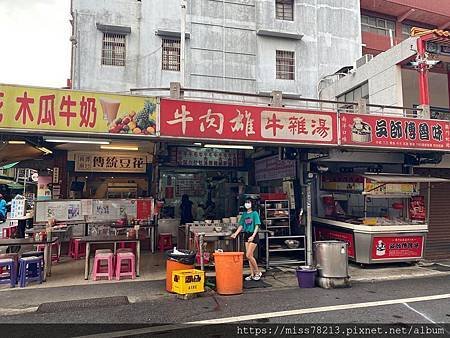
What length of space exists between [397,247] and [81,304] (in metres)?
8.65

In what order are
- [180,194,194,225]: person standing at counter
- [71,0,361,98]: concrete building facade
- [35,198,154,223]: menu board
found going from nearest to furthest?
1. [35,198,154,223]: menu board
2. [180,194,194,225]: person standing at counter
3. [71,0,361,98]: concrete building facade

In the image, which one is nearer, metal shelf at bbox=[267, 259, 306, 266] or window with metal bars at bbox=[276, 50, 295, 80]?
metal shelf at bbox=[267, 259, 306, 266]

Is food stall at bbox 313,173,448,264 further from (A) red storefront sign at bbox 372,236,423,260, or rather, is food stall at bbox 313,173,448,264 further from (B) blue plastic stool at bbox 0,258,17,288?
(B) blue plastic stool at bbox 0,258,17,288

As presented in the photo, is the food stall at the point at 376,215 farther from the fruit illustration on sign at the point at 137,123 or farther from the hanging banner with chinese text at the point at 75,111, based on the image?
the hanging banner with chinese text at the point at 75,111

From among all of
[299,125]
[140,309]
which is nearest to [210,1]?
[299,125]

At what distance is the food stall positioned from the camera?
9.85m

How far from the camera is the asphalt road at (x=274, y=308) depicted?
18.8 ft

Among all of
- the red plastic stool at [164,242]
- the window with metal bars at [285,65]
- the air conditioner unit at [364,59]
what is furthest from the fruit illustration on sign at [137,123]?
the window with metal bars at [285,65]

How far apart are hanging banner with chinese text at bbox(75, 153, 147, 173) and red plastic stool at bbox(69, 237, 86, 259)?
304 cm

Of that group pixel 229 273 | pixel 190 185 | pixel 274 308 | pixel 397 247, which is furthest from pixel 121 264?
pixel 397 247

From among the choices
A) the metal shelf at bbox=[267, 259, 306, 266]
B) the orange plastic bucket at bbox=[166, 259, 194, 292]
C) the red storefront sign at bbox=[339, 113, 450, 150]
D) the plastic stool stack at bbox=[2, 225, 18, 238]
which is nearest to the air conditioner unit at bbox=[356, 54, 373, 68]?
the red storefront sign at bbox=[339, 113, 450, 150]

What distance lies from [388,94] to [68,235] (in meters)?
12.3

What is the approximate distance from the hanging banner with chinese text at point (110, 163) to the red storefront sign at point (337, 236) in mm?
7226

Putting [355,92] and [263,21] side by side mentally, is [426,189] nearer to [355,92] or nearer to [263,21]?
[355,92]
